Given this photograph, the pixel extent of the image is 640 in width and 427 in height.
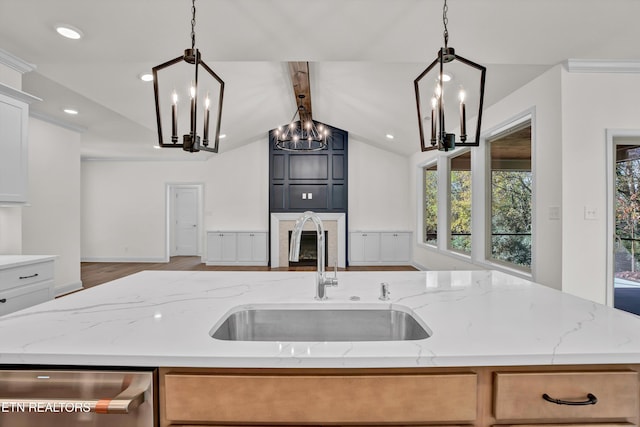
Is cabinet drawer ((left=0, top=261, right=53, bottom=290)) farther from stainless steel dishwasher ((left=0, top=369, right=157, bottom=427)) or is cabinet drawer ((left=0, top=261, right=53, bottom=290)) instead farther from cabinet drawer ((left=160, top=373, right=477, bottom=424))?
cabinet drawer ((left=160, top=373, right=477, bottom=424))

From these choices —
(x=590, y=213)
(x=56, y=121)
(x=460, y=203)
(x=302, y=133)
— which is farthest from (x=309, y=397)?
(x=56, y=121)

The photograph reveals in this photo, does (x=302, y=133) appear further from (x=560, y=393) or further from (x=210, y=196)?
(x=560, y=393)

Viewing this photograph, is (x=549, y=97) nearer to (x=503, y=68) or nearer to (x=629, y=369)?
(x=503, y=68)

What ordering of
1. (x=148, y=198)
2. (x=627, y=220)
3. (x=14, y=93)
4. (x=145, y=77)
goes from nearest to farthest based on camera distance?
(x=14, y=93), (x=627, y=220), (x=145, y=77), (x=148, y=198)

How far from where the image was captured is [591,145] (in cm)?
271

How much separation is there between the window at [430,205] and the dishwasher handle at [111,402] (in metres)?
5.79

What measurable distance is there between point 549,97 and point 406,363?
3099 millimetres

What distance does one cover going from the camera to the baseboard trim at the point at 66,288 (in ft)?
14.6

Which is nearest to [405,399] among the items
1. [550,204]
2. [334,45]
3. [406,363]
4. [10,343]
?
[406,363]

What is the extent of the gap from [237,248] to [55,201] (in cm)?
345

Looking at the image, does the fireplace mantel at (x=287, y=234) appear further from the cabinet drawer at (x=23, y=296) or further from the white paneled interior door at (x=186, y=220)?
the cabinet drawer at (x=23, y=296)

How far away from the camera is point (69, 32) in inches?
90.6

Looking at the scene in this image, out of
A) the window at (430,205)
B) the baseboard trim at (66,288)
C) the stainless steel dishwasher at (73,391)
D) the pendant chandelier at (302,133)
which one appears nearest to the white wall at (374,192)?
the window at (430,205)

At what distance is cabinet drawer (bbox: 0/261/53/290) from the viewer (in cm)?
227
